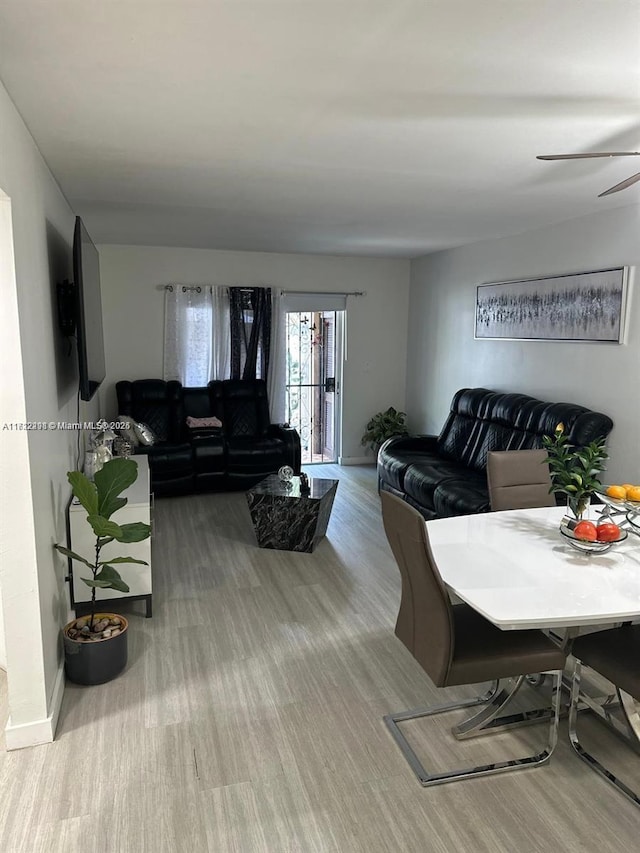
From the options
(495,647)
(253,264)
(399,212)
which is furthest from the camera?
(253,264)

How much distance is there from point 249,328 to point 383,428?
1.93 m

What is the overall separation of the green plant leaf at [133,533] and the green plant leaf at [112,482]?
13cm

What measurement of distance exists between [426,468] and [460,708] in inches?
96.5

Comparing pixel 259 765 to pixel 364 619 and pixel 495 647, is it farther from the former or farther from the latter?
pixel 364 619

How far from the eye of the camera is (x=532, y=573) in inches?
82.4

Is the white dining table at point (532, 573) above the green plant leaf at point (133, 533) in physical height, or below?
above

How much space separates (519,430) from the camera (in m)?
4.55

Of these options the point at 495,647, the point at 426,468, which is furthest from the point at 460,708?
the point at 426,468

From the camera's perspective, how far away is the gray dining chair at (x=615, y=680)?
2.05 metres

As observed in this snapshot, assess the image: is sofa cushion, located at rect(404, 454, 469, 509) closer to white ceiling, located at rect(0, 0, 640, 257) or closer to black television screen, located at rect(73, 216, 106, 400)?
white ceiling, located at rect(0, 0, 640, 257)

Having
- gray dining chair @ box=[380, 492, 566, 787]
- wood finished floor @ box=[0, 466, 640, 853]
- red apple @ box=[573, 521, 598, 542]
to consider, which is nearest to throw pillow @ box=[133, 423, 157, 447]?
wood finished floor @ box=[0, 466, 640, 853]

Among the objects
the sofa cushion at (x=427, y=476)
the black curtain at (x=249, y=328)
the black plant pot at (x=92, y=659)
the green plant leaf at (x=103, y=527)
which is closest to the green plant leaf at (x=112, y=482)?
the green plant leaf at (x=103, y=527)

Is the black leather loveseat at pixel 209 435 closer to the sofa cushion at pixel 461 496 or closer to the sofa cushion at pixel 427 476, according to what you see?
the sofa cushion at pixel 427 476

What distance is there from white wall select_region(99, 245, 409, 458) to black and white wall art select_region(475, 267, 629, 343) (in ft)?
5.23
